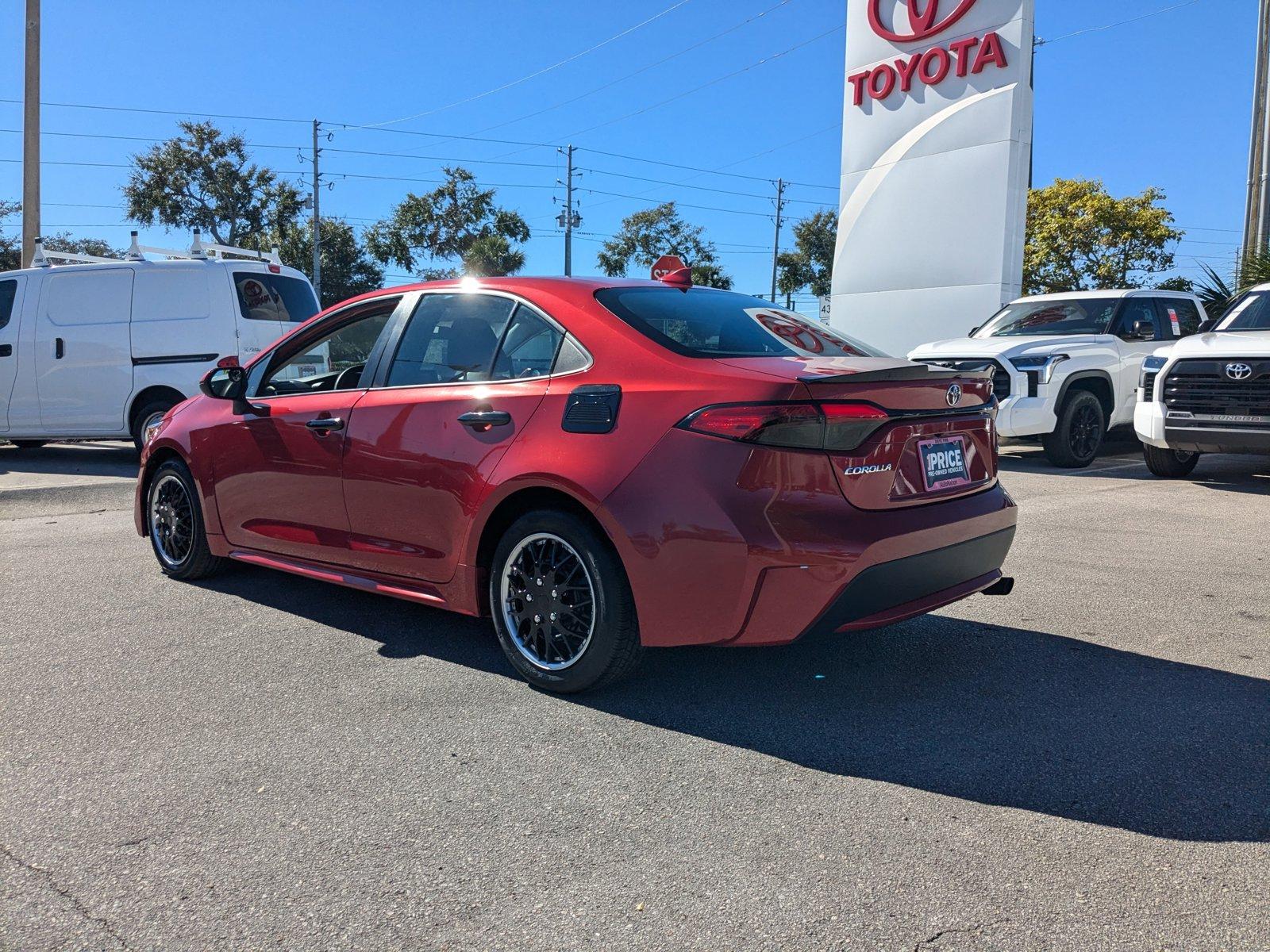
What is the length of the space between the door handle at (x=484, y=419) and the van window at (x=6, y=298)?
9856 millimetres

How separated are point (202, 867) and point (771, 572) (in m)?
1.76

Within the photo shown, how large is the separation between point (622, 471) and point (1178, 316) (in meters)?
10.6

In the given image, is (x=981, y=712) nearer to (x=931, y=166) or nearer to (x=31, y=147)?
(x=931, y=166)

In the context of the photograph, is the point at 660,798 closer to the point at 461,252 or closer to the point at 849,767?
the point at 849,767

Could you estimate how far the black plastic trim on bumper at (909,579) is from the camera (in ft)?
10.6

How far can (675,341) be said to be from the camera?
3631mm

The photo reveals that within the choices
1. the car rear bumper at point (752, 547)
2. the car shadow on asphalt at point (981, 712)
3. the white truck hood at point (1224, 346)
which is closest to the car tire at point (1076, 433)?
the white truck hood at point (1224, 346)

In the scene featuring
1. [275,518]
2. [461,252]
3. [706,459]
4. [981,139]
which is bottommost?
[275,518]

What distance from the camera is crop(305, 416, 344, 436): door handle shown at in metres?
4.38

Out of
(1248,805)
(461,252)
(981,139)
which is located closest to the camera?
(1248,805)

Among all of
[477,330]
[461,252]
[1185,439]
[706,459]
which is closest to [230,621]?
[477,330]

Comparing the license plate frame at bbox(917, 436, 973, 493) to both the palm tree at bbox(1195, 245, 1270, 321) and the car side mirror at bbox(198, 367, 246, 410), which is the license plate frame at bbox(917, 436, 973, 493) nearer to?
the car side mirror at bbox(198, 367, 246, 410)

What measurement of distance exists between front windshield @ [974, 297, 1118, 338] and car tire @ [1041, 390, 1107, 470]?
0.96 metres

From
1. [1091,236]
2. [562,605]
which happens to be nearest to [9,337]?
[562,605]
